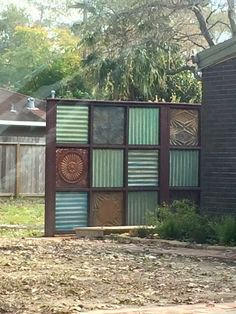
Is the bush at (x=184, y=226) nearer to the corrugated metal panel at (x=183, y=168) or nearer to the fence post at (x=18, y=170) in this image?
the corrugated metal panel at (x=183, y=168)

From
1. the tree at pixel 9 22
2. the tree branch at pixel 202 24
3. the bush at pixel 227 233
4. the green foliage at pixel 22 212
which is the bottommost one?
the green foliage at pixel 22 212

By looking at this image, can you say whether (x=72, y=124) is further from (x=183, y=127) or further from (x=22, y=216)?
(x=22, y=216)

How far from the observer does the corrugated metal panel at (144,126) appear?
15953 mm

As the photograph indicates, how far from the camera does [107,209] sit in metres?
15.7

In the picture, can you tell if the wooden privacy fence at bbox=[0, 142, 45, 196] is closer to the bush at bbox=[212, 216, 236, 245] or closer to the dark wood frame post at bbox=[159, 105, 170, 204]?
the dark wood frame post at bbox=[159, 105, 170, 204]

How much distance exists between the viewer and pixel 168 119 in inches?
637

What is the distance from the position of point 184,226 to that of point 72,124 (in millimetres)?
2942

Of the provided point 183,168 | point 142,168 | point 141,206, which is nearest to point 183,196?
point 183,168

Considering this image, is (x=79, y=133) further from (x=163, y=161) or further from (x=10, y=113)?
(x=10, y=113)

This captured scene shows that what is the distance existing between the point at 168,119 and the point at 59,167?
243 cm

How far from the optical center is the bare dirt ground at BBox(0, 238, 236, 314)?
8.39 m

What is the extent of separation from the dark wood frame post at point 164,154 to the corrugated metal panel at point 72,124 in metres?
1.58

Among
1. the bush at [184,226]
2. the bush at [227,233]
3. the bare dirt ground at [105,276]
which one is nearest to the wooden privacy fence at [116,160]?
the bush at [184,226]

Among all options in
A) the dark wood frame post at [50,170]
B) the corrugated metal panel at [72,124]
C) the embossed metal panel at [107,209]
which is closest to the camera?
the dark wood frame post at [50,170]
